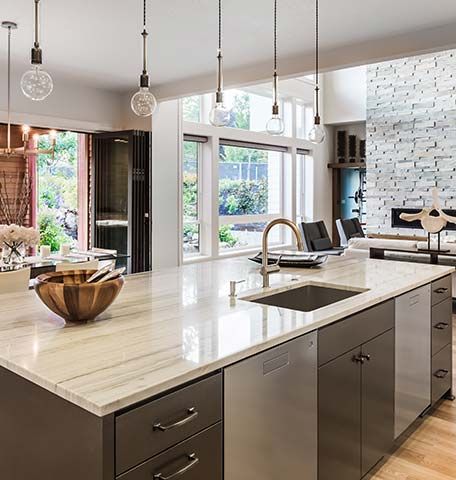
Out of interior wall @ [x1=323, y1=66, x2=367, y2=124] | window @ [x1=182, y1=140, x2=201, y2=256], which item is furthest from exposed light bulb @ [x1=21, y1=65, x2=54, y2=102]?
interior wall @ [x1=323, y1=66, x2=367, y2=124]

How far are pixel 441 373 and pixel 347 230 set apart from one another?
606cm

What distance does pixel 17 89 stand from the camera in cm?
564

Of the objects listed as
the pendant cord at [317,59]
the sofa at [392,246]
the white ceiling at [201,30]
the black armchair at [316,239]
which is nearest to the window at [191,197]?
the black armchair at [316,239]

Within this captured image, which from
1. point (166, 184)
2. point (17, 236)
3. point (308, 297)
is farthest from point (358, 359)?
point (166, 184)

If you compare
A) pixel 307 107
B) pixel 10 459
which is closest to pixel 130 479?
pixel 10 459

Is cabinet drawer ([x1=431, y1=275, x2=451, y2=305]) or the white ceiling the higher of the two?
the white ceiling

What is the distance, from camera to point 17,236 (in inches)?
162

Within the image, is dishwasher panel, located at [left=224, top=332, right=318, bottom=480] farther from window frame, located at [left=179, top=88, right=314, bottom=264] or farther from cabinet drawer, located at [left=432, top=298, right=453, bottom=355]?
window frame, located at [left=179, top=88, right=314, bottom=264]

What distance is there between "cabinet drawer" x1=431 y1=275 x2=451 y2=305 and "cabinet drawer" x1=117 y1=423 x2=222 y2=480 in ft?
6.66

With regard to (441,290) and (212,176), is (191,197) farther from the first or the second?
(441,290)

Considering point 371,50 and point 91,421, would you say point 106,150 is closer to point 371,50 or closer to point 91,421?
point 371,50

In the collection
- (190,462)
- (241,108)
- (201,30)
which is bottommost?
(190,462)

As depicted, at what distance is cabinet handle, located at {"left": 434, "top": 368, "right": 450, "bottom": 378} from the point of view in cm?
309

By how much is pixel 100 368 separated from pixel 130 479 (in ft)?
0.98
